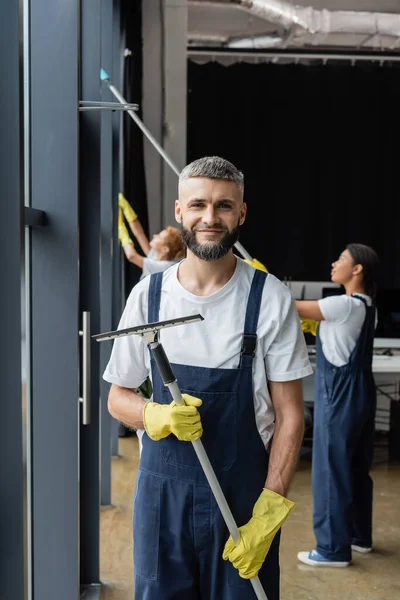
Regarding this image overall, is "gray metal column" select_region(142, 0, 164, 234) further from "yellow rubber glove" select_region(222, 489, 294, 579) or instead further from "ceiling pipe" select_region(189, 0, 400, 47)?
"yellow rubber glove" select_region(222, 489, 294, 579)

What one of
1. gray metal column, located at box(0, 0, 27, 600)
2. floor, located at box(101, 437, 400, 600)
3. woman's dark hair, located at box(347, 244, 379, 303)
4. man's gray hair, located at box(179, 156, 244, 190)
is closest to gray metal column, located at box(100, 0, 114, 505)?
floor, located at box(101, 437, 400, 600)

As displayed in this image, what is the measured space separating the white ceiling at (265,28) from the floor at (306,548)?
164 inches

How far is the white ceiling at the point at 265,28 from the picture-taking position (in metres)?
6.77

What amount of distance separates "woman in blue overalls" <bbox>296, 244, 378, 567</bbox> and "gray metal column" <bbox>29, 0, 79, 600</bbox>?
4.39 feet

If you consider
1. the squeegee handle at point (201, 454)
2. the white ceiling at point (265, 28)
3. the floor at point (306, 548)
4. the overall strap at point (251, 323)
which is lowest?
the floor at point (306, 548)

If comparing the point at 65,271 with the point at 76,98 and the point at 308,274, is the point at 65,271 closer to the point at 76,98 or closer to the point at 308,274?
the point at 76,98

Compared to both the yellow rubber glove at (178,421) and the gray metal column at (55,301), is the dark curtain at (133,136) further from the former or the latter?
the yellow rubber glove at (178,421)

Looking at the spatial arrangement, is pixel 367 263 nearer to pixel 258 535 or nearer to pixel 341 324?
pixel 341 324

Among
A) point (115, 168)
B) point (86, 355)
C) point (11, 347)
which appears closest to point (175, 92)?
point (115, 168)

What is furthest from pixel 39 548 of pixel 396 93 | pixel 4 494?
pixel 396 93

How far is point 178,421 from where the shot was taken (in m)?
1.60

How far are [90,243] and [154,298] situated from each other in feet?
2.94

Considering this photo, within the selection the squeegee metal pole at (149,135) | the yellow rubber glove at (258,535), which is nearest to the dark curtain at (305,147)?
the squeegee metal pole at (149,135)

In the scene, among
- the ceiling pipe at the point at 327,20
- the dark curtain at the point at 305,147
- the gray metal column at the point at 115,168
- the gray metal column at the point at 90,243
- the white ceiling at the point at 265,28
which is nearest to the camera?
the gray metal column at the point at 90,243
